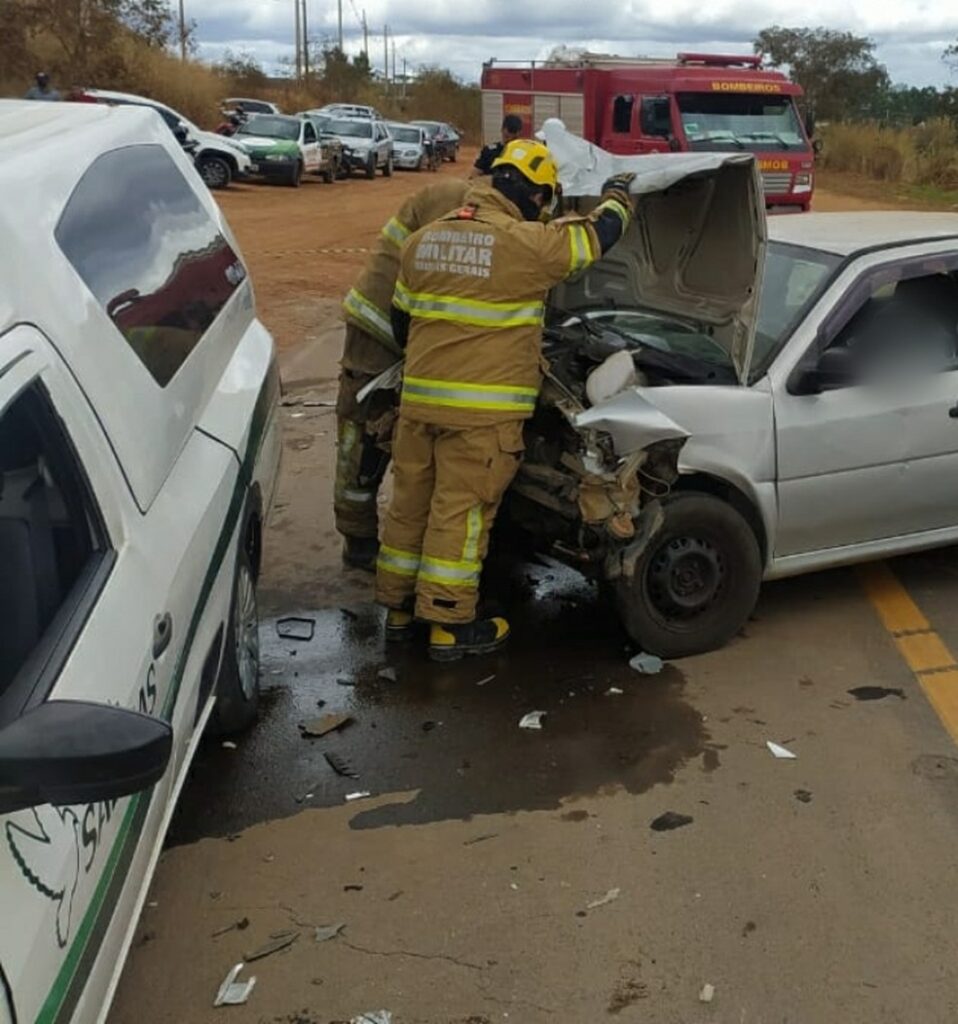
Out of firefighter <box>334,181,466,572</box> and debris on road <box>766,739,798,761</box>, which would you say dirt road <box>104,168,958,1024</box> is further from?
firefighter <box>334,181,466,572</box>

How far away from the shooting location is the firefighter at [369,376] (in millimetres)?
4965

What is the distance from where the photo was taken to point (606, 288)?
17.7 ft

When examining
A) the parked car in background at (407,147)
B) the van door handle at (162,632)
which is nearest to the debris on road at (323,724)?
the van door handle at (162,632)

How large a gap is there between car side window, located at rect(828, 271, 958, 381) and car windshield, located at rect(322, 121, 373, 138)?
30.1 metres

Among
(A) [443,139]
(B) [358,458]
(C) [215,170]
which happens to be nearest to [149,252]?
(B) [358,458]

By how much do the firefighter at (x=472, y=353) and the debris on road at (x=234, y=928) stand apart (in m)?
1.60

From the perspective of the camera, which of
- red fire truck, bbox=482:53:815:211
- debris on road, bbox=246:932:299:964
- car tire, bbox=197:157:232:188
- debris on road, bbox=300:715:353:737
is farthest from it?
car tire, bbox=197:157:232:188

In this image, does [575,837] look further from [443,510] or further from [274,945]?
[443,510]

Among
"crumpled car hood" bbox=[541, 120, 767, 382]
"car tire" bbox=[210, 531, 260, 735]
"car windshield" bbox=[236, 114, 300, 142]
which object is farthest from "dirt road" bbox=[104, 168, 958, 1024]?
"car windshield" bbox=[236, 114, 300, 142]

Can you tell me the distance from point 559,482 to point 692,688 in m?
0.90

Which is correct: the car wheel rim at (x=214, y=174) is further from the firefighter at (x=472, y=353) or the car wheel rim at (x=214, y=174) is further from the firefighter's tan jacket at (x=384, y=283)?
the firefighter at (x=472, y=353)

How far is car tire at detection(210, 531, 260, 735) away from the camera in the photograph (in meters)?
3.65

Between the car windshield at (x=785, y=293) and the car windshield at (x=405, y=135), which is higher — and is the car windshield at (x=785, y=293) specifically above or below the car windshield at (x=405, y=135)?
above

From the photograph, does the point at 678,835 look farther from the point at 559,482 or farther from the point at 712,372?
the point at 712,372
